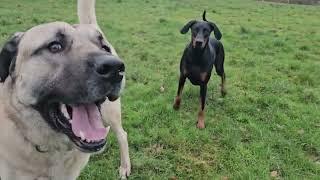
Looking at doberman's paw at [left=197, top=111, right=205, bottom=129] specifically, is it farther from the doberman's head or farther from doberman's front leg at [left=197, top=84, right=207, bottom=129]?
the doberman's head

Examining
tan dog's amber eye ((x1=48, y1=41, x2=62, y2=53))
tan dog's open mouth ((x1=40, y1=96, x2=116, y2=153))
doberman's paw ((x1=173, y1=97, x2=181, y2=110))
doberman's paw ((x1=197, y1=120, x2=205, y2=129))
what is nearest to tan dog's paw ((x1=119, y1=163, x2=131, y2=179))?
doberman's paw ((x1=197, y1=120, x2=205, y2=129))

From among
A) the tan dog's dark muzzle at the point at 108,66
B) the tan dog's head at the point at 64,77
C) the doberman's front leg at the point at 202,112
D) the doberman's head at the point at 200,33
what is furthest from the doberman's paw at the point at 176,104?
the tan dog's dark muzzle at the point at 108,66

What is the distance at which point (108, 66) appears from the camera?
2.66m

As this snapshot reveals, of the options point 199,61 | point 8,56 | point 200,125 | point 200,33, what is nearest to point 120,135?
point 200,125

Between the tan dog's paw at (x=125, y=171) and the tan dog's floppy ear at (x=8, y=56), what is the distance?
1702mm

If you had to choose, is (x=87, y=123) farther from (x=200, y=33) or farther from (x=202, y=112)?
(x=200, y=33)

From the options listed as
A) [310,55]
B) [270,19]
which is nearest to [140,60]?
[310,55]

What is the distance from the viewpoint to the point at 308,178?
4.55 meters

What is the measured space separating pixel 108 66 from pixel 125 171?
2.01 meters

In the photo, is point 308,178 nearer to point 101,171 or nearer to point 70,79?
point 101,171

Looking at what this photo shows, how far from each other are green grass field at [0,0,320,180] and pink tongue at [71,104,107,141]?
148 cm

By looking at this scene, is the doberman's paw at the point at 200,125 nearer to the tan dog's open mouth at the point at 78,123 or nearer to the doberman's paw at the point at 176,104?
the doberman's paw at the point at 176,104

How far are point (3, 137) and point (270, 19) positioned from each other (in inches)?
440

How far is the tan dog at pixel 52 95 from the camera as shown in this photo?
2748mm
